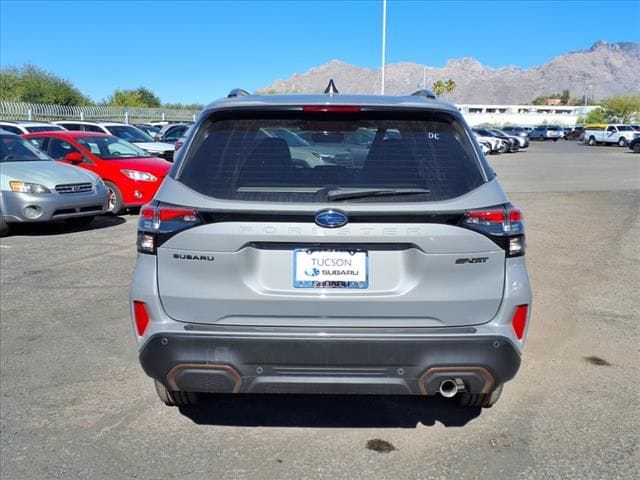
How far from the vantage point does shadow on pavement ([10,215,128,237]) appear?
9992 mm

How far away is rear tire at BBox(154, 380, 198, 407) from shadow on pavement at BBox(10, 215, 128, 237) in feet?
24.1

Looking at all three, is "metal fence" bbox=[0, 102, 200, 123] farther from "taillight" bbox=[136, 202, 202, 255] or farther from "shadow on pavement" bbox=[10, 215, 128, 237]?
"taillight" bbox=[136, 202, 202, 255]

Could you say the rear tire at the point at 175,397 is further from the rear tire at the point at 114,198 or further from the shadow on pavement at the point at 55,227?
the rear tire at the point at 114,198

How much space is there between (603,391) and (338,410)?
1.84 m

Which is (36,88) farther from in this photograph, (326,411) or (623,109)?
(623,109)

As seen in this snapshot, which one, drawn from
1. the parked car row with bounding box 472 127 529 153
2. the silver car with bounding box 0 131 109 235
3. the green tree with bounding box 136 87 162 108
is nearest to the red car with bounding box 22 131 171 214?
the silver car with bounding box 0 131 109 235

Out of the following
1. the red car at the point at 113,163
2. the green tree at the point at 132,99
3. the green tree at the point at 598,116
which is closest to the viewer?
the red car at the point at 113,163

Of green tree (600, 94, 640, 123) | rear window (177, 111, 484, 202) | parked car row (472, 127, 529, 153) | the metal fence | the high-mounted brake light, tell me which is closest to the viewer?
rear window (177, 111, 484, 202)

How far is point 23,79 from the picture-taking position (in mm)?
50594

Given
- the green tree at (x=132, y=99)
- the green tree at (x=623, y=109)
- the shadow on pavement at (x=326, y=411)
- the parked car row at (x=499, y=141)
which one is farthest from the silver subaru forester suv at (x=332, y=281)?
the green tree at (x=623, y=109)

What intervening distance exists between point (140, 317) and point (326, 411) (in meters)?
1.42

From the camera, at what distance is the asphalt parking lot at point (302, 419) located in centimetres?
318

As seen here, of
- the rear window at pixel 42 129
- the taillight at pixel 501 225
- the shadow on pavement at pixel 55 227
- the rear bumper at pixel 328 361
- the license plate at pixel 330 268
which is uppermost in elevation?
the rear window at pixel 42 129

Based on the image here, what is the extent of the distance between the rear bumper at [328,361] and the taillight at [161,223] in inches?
17.8
